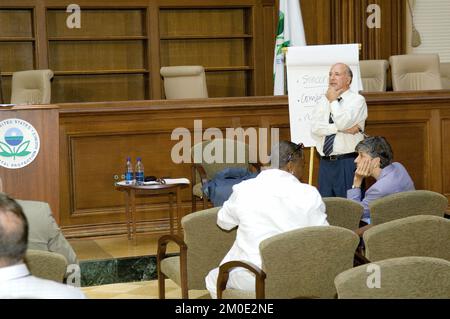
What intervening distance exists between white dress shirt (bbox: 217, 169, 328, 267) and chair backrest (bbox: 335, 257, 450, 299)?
121 centimetres

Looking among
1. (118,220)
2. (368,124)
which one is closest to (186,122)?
(118,220)

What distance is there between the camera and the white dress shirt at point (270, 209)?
4.18 metres

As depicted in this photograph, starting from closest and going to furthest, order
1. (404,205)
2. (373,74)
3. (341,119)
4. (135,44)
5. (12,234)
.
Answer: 1. (12,234)
2. (404,205)
3. (341,119)
4. (373,74)
5. (135,44)

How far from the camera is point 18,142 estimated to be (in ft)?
18.8

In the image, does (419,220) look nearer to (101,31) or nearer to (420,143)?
(420,143)

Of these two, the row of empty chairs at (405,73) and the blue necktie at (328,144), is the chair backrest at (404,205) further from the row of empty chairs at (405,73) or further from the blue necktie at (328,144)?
the row of empty chairs at (405,73)

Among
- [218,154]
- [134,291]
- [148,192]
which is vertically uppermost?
[218,154]

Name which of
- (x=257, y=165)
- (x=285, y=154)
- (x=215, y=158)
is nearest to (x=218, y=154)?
(x=215, y=158)

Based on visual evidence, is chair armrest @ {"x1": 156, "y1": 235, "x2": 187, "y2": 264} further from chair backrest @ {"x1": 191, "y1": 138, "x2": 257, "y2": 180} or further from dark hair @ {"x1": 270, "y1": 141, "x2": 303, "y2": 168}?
chair backrest @ {"x1": 191, "y1": 138, "x2": 257, "y2": 180}

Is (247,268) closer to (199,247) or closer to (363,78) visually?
(199,247)

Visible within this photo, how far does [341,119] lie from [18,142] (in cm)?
238

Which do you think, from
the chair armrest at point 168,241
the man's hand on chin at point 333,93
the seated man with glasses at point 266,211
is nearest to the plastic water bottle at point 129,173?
the man's hand on chin at point 333,93

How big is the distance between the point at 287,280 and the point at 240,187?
24.3 inches

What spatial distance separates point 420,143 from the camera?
793 cm
